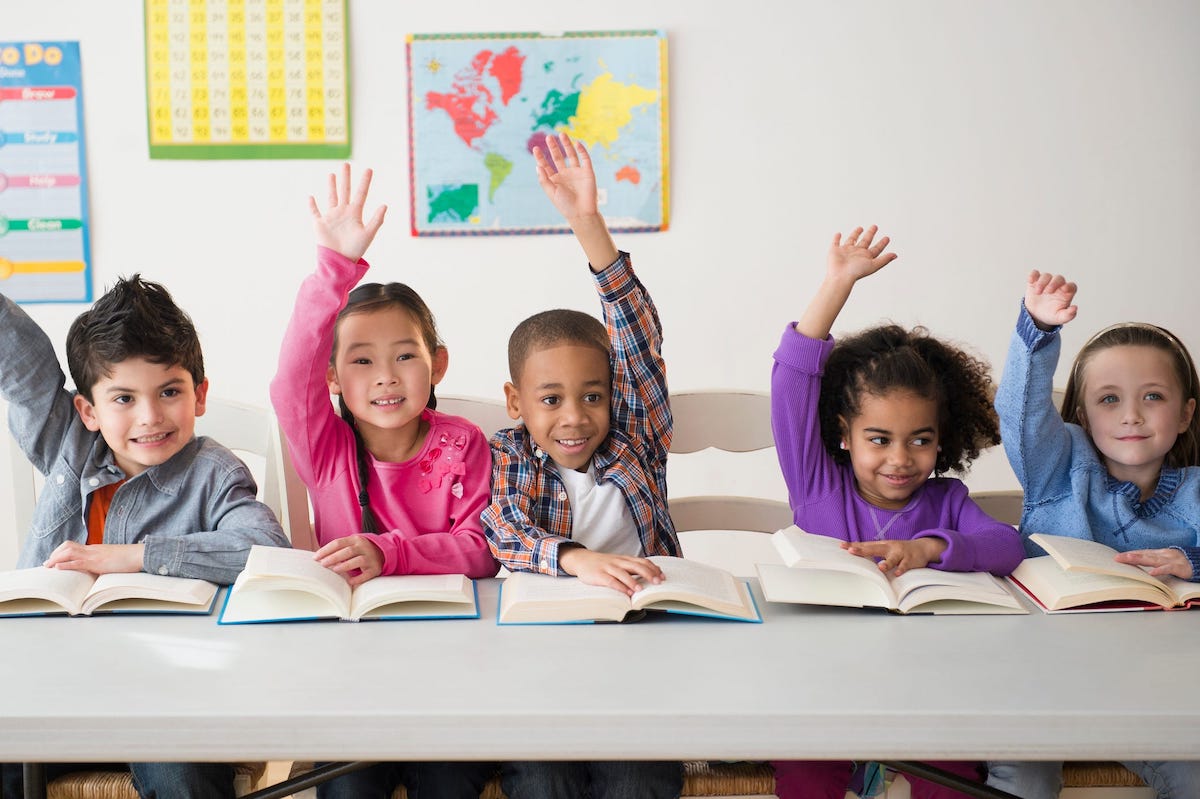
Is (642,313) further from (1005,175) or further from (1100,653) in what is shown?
(1005,175)

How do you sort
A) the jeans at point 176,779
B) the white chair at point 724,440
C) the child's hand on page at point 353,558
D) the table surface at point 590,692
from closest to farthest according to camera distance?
1. the table surface at point 590,692
2. the jeans at point 176,779
3. the child's hand on page at point 353,558
4. the white chair at point 724,440

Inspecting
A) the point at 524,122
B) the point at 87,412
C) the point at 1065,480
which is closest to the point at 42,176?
the point at 524,122

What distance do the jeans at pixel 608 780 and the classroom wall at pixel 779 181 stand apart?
1.79 meters

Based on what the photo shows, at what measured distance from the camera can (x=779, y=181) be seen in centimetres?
294

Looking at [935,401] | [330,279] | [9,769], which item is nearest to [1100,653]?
[935,401]

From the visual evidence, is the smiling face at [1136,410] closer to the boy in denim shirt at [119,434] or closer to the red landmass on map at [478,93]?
the boy in denim shirt at [119,434]

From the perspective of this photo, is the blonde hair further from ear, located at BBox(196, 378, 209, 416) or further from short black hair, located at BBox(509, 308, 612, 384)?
ear, located at BBox(196, 378, 209, 416)

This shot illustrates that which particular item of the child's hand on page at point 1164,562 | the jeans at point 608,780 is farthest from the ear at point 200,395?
the child's hand on page at point 1164,562

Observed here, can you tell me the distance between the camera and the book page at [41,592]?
1233 mm

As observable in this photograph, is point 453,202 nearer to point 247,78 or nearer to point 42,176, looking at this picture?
point 247,78

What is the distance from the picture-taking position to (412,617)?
48.5 inches

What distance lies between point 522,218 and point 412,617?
185cm

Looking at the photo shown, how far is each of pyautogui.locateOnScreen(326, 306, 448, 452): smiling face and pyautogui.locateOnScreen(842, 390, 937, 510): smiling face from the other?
0.66 meters

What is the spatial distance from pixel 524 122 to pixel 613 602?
6.34ft
